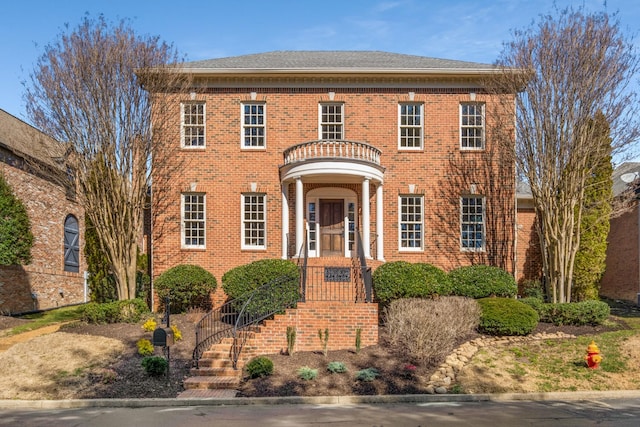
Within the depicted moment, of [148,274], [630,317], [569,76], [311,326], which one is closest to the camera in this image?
[311,326]

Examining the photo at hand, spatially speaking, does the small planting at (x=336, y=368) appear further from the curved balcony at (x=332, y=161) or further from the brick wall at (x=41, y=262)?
the brick wall at (x=41, y=262)

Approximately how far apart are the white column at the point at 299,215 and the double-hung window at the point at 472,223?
223 inches

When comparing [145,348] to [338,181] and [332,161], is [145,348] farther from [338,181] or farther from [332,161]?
[338,181]

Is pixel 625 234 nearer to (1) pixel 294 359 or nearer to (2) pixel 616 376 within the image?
(2) pixel 616 376

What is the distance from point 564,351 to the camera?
12.9 meters

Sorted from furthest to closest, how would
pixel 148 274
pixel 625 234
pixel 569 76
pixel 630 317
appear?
pixel 625 234, pixel 148 274, pixel 630 317, pixel 569 76

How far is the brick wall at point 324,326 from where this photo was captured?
1309 centimetres

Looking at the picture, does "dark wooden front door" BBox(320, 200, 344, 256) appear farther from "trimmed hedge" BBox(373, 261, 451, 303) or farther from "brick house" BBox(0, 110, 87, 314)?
"brick house" BBox(0, 110, 87, 314)

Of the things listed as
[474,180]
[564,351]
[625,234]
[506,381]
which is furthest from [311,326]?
[625,234]

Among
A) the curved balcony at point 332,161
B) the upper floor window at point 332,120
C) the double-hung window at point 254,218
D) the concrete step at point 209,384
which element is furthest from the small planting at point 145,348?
the upper floor window at point 332,120

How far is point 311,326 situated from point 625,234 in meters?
16.3

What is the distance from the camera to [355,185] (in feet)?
62.1

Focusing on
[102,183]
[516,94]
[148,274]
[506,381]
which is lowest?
[506,381]

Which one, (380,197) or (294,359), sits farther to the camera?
(380,197)
